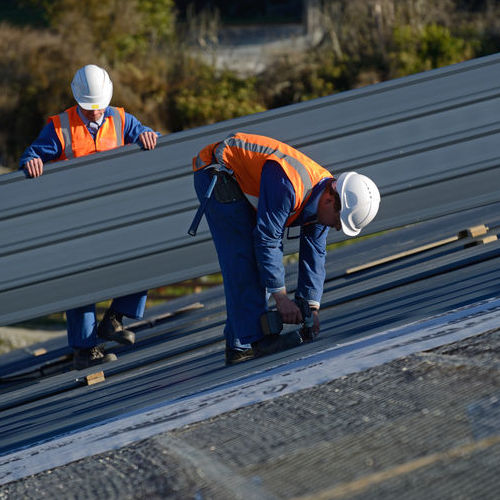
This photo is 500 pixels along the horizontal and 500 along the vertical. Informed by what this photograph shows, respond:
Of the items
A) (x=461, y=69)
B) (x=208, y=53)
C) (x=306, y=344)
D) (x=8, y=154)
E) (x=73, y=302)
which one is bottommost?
(x=306, y=344)

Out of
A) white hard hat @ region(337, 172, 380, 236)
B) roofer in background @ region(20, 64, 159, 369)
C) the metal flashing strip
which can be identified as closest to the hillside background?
roofer in background @ region(20, 64, 159, 369)

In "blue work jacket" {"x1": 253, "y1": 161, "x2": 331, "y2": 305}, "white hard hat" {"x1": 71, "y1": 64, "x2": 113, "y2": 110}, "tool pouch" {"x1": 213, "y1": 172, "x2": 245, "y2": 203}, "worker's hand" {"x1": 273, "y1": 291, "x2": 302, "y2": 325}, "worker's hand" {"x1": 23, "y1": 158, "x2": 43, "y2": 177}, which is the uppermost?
"white hard hat" {"x1": 71, "y1": 64, "x2": 113, "y2": 110}

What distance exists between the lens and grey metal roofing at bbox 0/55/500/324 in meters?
4.54

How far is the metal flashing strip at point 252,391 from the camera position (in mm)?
2391

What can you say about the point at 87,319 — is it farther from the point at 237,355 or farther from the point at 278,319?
the point at 278,319

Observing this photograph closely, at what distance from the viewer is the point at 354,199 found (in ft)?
12.4

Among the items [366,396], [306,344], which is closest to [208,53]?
[306,344]

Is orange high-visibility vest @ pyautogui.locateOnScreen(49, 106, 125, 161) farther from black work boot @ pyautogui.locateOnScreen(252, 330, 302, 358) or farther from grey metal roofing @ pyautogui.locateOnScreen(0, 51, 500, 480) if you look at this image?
black work boot @ pyautogui.locateOnScreen(252, 330, 302, 358)

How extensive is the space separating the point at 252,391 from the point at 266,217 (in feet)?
4.22

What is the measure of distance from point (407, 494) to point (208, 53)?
2130cm

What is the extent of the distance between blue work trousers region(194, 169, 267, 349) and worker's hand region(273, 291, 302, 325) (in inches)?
9.0

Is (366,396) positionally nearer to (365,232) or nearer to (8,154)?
(365,232)

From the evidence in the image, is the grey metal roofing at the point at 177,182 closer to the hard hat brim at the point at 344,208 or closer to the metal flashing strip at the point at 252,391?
the hard hat brim at the point at 344,208

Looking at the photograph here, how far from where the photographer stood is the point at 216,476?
1861 mm
